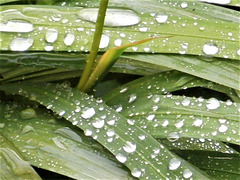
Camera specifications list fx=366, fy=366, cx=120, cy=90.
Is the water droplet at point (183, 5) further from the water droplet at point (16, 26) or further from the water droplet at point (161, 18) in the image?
the water droplet at point (16, 26)

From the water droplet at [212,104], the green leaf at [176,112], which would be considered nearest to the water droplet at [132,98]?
the green leaf at [176,112]

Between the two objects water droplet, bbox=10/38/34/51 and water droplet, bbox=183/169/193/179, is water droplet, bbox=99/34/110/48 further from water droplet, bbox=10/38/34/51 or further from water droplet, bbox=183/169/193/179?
water droplet, bbox=183/169/193/179

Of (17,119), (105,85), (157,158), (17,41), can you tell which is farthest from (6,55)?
(157,158)

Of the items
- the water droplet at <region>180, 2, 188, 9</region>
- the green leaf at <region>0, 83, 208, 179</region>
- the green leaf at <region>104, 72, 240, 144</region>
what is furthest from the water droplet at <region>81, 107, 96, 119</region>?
the water droplet at <region>180, 2, 188, 9</region>

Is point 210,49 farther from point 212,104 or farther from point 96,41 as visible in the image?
point 96,41

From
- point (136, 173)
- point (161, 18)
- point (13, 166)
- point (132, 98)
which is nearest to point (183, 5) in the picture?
point (161, 18)

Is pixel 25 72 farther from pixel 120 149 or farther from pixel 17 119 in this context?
pixel 120 149
